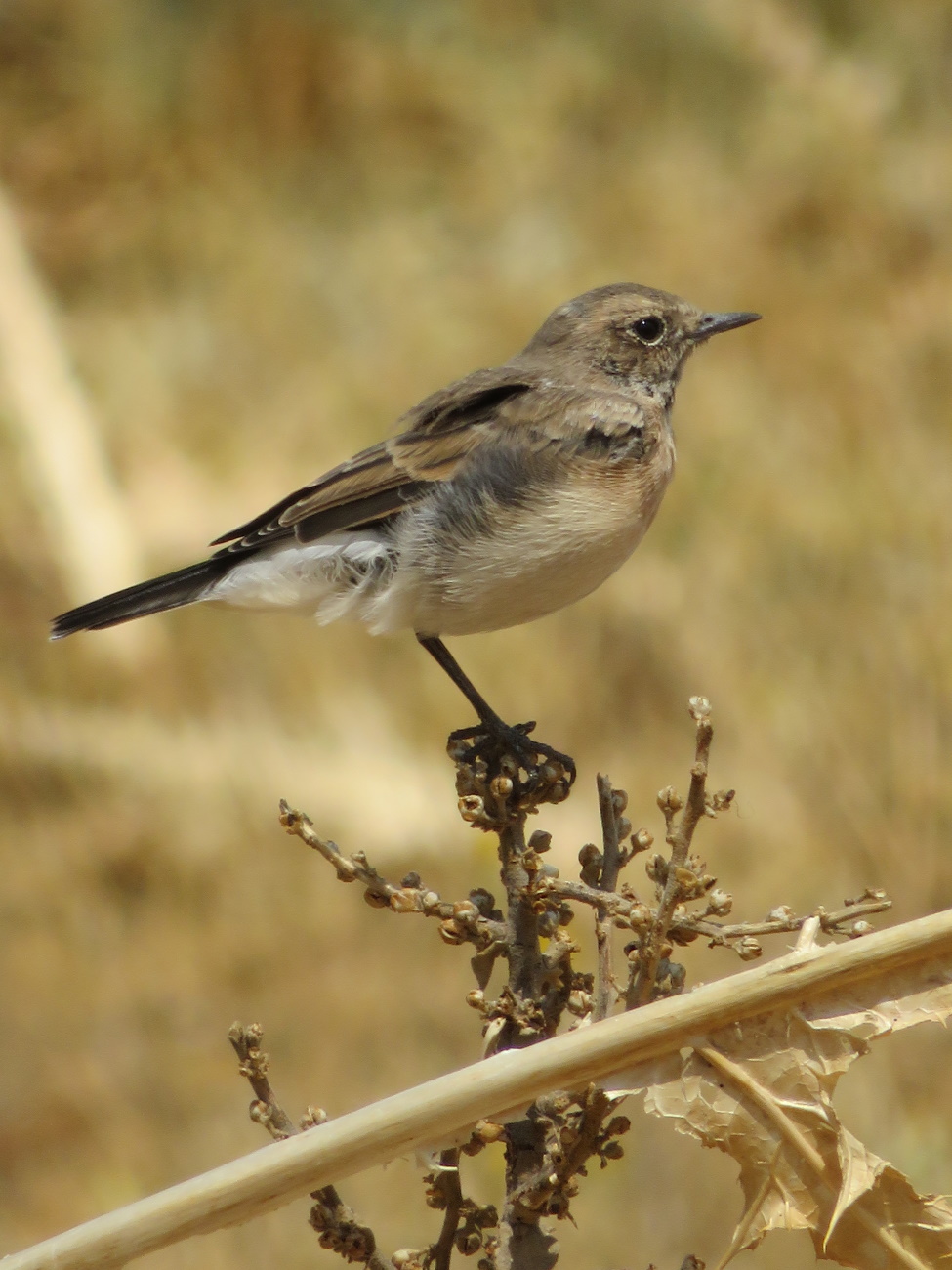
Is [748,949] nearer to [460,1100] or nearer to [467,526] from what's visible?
[460,1100]

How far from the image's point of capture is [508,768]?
9.03 feet

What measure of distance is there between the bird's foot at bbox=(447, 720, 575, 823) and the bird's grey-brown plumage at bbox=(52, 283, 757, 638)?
28 cm

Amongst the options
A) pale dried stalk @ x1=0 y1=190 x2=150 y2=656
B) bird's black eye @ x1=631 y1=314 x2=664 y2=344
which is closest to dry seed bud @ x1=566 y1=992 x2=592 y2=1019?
bird's black eye @ x1=631 y1=314 x2=664 y2=344

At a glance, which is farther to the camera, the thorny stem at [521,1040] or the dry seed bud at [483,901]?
the dry seed bud at [483,901]

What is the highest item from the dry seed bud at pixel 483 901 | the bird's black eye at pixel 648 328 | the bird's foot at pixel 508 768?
the bird's black eye at pixel 648 328

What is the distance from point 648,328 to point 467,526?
90 cm

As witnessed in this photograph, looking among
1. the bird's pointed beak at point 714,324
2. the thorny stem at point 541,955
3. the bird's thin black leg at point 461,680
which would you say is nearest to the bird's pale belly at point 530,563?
the bird's thin black leg at point 461,680

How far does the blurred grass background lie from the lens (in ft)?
19.0

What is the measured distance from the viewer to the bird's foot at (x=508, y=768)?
244 centimetres

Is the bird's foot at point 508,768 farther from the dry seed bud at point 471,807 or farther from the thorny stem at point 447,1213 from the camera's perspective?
the thorny stem at point 447,1213

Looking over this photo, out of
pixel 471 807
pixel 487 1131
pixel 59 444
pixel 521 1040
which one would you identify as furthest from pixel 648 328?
pixel 59 444

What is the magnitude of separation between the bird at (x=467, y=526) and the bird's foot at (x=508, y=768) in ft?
0.04

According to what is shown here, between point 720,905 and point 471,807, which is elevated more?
point 471,807

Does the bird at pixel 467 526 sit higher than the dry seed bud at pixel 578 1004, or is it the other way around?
the bird at pixel 467 526
